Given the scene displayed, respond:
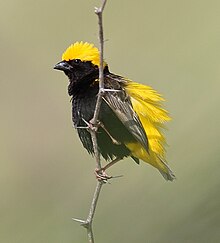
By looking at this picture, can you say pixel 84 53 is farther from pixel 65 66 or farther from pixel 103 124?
pixel 103 124

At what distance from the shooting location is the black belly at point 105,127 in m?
1.88

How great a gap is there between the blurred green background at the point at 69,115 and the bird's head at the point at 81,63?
1.13 ft

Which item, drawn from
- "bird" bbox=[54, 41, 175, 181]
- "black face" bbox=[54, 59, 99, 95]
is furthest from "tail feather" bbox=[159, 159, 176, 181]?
"black face" bbox=[54, 59, 99, 95]

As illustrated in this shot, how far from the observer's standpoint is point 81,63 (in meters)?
1.98

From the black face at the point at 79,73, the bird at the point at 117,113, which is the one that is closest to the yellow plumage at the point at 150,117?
the bird at the point at 117,113

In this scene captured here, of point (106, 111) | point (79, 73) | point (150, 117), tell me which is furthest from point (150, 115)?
point (79, 73)

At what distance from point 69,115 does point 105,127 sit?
112 cm

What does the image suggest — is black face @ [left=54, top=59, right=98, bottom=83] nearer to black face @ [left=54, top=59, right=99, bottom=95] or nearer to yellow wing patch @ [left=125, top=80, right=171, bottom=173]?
black face @ [left=54, top=59, right=99, bottom=95]

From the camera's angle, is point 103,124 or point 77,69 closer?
point 103,124

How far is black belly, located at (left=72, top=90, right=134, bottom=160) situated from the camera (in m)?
1.88

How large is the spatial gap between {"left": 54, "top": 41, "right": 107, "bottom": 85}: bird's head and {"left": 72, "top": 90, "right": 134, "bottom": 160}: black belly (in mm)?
74
